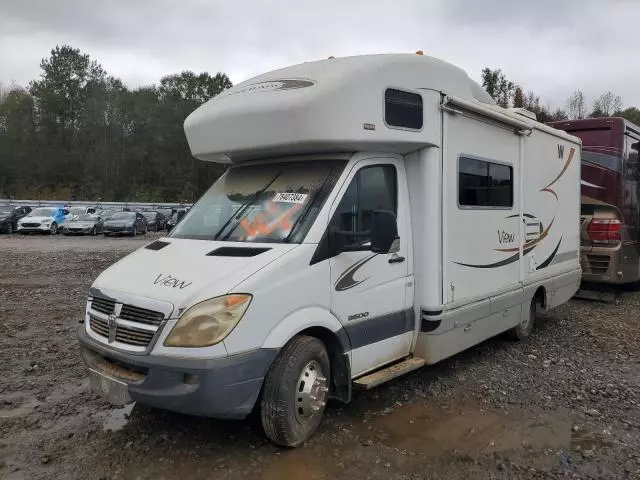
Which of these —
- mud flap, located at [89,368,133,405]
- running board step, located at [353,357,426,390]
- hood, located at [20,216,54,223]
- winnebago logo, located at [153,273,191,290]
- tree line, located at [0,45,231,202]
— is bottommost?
running board step, located at [353,357,426,390]

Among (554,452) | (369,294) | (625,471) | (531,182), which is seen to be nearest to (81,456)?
(369,294)

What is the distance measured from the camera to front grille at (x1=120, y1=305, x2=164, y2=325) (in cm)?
386

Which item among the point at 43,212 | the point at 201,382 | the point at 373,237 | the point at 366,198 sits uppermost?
the point at 366,198

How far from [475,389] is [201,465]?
2997mm

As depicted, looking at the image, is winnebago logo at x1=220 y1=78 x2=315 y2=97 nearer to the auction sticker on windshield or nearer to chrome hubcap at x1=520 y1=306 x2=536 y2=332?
the auction sticker on windshield

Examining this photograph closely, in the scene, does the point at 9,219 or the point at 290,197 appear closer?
the point at 290,197

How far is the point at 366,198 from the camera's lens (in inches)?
192

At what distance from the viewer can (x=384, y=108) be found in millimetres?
4891

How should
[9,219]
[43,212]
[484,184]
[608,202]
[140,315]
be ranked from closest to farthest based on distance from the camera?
[140,315], [484,184], [608,202], [9,219], [43,212]

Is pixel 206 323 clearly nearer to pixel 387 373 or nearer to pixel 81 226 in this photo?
pixel 387 373

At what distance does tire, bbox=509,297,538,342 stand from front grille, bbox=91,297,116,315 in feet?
17.1

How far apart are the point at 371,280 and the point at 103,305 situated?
2198 mm

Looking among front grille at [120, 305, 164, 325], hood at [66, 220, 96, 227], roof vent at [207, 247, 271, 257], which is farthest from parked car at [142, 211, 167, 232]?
front grille at [120, 305, 164, 325]

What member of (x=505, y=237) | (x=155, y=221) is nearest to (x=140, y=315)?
(x=505, y=237)
